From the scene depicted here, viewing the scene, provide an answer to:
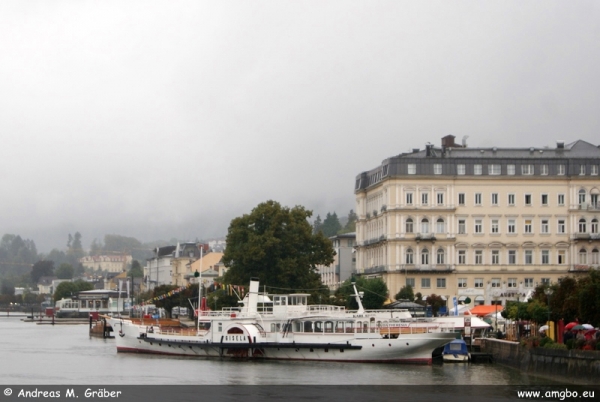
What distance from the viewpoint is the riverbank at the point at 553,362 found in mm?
52062

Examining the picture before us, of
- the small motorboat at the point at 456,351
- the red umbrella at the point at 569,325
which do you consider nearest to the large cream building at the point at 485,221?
the small motorboat at the point at 456,351

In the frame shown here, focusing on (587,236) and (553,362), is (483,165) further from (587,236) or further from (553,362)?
(553,362)

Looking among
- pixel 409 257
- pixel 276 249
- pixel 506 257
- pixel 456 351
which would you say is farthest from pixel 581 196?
pixel 456 351

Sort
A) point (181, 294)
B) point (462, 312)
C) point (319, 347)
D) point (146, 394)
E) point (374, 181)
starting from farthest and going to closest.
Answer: point (181, 294) < point (374, 181) < point (462, 312) < point (319, 347) < point (146, 394)

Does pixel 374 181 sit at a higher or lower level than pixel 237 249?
higher

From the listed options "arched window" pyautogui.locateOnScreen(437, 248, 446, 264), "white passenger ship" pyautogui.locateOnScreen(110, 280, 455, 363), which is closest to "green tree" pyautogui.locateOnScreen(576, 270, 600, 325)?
"white passenger ship" pyautogui.locateOnScreen(110, 280, 455, 363)

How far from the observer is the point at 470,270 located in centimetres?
11819

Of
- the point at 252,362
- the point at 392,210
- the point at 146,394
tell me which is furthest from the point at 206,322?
the point at 392,210

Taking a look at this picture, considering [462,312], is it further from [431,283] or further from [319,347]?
[319,347]

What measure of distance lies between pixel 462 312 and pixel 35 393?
54328mm

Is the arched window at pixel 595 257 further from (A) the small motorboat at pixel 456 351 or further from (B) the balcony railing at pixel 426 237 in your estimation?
(A) the small motorboat at pixel 456 351

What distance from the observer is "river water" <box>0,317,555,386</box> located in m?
60.6

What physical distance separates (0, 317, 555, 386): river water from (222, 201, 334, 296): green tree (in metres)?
25.2

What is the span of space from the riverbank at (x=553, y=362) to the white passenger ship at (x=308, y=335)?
489cm
